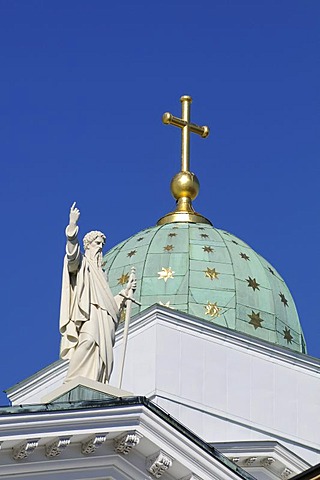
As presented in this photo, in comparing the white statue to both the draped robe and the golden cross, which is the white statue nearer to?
Result: the draped robe

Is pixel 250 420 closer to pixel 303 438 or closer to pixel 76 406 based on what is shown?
pixel 303 438

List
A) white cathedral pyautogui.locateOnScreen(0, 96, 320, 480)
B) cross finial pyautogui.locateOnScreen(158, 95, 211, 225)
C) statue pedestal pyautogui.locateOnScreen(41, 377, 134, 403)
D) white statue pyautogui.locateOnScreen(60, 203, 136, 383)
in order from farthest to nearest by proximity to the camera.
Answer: cross finial pyautogui.locateOnScreen(158, 95, 211, 225)
white cathedral pyautogui.locateOnScreen(0, 96, 320, 480)
white statue pyautogui.locateOnScreen(60, 203, 136, 383)
statue pedestal pyautogui.locateOnScreen(41, 377, 134, 403)

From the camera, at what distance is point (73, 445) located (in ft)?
77.0

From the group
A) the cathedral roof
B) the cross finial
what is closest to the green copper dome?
the cathedral roof

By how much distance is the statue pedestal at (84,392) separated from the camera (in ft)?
80.4

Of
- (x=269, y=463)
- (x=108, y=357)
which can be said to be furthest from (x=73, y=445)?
(x=269, y=463)

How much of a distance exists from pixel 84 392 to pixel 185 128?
2059 cm

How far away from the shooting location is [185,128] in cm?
4466

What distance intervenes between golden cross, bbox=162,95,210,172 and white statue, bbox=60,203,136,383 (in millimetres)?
18578

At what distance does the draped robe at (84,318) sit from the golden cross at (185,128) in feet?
61.4

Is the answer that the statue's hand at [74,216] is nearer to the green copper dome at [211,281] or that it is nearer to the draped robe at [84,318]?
the draped robe at [84,318]

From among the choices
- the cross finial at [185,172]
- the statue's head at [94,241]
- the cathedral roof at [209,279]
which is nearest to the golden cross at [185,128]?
the cross finial at [185,172]

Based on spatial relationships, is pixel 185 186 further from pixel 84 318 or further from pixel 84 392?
pixel 84 392

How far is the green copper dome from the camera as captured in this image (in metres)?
40.1
